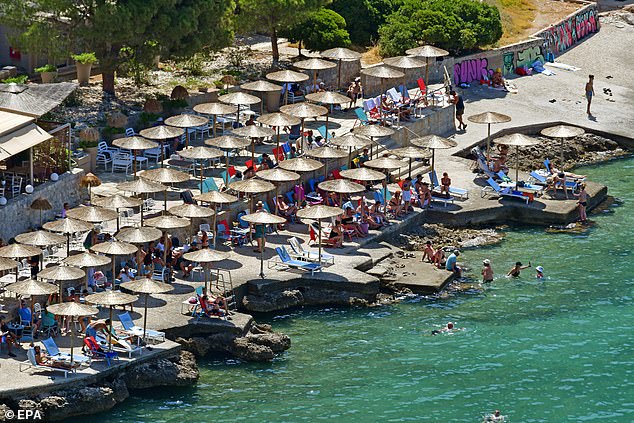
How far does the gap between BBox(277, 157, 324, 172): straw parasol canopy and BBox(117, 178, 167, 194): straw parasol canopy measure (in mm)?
5804

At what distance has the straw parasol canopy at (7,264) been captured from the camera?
155 feet

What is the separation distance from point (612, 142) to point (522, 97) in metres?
5.57

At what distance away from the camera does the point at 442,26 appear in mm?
76688

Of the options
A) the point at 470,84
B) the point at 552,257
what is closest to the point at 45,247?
the point at 552,257

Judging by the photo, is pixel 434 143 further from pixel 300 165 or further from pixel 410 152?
pixel 300 165

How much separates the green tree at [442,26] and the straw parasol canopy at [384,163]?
15.1 metres

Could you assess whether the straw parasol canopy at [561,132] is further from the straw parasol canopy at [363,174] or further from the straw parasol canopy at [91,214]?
the straw parasol canopy at [91,214]

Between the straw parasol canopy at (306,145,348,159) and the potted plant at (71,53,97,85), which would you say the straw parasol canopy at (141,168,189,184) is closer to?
the straw parasol canopy at (306,145,348,159)

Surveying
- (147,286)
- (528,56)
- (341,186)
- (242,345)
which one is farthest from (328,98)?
(147,286)

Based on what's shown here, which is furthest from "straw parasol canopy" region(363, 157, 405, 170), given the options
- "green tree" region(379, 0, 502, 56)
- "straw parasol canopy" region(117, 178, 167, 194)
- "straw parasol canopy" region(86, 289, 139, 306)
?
"straw parasol canopy" region(86, 289, 139, 306)

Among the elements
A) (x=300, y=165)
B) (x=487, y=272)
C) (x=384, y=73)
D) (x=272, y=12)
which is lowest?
(x=487, y=272)

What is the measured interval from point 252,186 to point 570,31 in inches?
1469

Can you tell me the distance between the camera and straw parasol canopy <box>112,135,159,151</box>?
57562 mm

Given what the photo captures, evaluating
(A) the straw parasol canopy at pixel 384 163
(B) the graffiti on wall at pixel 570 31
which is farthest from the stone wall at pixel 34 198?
(B) the graffiti on wall at pixel 570 31
